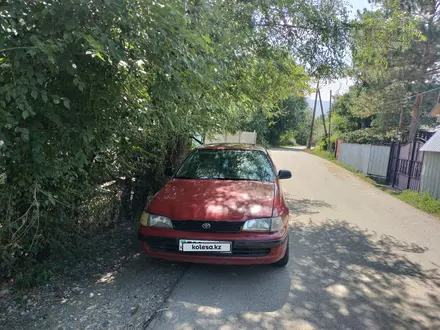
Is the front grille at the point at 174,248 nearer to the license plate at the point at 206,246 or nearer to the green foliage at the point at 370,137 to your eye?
the license plate at the point at 206,246

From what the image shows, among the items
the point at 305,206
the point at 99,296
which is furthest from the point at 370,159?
the point at 99,296

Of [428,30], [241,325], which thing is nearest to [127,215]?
[241,325]

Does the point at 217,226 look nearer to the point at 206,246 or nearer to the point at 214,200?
the point at 206,246

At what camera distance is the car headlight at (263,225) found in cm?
347

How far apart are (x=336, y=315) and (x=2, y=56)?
3505 mm

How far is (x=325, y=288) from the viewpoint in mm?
3547

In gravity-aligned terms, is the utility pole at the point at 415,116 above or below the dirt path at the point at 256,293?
above

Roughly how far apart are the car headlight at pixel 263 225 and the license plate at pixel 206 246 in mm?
283

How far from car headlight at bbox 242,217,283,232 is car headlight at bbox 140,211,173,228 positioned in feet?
2.88

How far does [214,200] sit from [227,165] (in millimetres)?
1192

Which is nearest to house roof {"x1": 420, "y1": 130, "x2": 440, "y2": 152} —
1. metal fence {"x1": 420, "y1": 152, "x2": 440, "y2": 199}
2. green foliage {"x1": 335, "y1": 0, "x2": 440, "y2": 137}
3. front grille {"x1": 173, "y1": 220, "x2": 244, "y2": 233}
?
metal fence {"x1": 420, "y1": 152, "x2": 440, "y2": 199}

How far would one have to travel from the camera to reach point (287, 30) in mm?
6125

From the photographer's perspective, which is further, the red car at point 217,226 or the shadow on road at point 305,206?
the shadow on road at point 305,206

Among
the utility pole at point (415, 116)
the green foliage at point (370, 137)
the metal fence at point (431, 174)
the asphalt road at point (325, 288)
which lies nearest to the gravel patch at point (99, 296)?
the asphalt road at point (325, 288)
